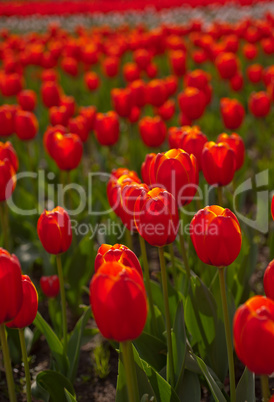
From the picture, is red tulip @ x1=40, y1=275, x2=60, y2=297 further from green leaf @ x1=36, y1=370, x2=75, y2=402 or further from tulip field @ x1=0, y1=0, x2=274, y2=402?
green leaf @ x1=36, y1=370, x2=75, y2=402

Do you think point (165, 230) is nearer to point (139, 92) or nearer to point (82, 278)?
point (82, 278)

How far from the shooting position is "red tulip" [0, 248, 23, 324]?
1.44 metres

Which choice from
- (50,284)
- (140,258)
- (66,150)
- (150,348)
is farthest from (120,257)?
(66,150)

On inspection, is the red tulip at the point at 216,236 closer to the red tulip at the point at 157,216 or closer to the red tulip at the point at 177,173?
the red tulip at the point at 157,216

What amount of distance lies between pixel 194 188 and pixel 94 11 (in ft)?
39.3

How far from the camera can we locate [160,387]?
1784 mm

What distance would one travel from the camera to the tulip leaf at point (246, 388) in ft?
5.84

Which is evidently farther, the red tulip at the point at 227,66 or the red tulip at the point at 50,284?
the red tulip at the point at 227,66

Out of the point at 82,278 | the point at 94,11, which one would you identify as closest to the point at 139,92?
the point at 82,278

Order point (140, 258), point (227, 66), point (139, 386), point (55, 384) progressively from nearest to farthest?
point (139, 386), point (55, 384), point (140, 258), point (227, 66)

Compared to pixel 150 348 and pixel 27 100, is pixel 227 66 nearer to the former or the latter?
pixel 27 100

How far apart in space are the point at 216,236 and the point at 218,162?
0.74 m

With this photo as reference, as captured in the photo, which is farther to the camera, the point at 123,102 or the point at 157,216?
the point at 123,102

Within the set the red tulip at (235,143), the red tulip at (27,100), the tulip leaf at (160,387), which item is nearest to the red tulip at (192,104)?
the red tulip at (235,143)
